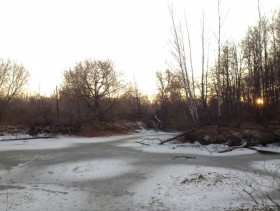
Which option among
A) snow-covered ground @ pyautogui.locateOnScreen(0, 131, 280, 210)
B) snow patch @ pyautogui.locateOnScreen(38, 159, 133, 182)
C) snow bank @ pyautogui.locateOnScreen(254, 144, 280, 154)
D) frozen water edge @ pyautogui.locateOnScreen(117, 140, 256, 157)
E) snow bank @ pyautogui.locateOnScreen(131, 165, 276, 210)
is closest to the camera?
snow bank @ pyautogui.locateOnScreen(131, 165, 276, 210)

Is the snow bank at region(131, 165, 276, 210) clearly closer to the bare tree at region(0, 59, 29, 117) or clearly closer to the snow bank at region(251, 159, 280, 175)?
the snow bank at region(251, 159, 280, 175)

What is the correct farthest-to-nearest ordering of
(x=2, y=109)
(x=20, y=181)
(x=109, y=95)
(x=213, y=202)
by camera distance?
(x=109, y=95) < (x=2, y=109) < (x=20, y=181) < (x=213, y=202)

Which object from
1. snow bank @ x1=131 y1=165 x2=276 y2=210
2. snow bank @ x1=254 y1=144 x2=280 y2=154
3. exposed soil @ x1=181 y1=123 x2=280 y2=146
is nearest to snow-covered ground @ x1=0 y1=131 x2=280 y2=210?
snow bank @ x1=131 y1=165 x2=276 y2=210

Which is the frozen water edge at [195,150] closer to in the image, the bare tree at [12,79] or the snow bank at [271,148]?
the snow bank at [271,148]

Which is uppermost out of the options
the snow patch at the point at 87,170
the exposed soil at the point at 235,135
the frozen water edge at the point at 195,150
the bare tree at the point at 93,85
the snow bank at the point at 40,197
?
the bare tree at the point at 93,85

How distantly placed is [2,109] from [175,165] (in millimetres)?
34138

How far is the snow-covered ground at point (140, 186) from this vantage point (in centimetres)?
848

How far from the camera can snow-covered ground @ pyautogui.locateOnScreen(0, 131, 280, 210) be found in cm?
848

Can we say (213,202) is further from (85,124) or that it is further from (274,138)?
(85,124)

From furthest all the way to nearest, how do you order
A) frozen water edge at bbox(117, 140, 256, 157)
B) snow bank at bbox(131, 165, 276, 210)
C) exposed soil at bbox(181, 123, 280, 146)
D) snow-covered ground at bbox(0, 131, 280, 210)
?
exposed soil at bbox(181, 123, 280, 146) → frozen water edge at bbox(117, 140, 256, 157) → snow-covered ground at bbox(0, 131, 280, 210) → snow bank at bbox(131, 165, 276, 210)

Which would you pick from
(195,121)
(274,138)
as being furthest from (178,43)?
(274,138)

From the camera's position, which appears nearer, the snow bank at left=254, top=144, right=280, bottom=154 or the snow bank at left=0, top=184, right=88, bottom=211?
the snow bank at left=0, top=184, right=88, bottom=211

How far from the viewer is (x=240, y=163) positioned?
14.4 meters

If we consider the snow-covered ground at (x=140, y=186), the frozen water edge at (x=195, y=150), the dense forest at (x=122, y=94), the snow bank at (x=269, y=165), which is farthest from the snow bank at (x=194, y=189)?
the dense forest at (x=122, y=94)
